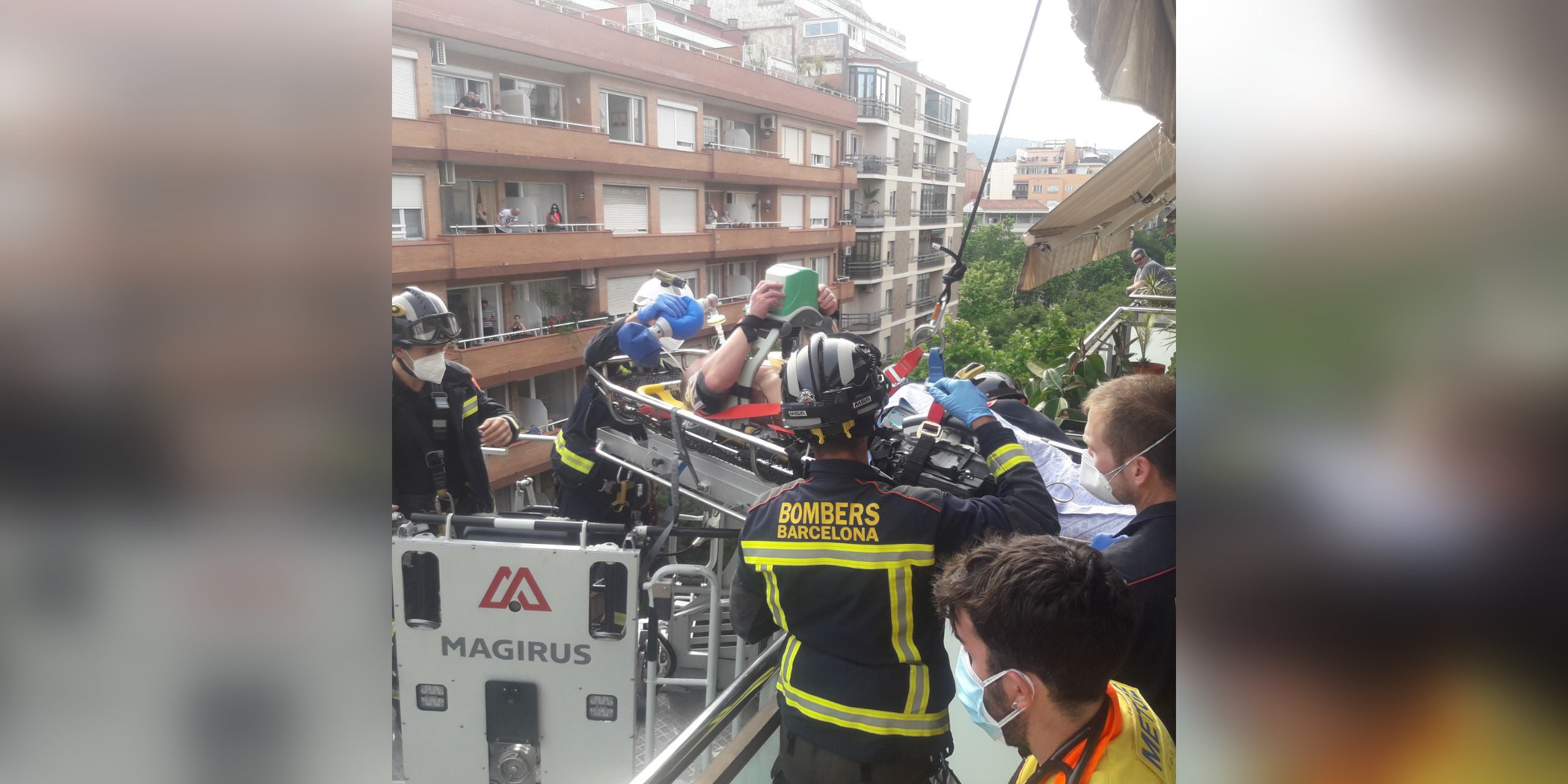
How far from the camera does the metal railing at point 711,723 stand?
2230 millimetres

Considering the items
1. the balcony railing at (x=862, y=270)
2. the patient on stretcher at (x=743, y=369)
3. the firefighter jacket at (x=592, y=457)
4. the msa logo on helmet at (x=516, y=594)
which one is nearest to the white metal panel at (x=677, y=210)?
the balcony railing at (x=862, y=270)

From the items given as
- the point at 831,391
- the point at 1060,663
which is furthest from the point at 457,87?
the point at 1060,663

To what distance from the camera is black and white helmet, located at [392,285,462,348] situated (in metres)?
3.85

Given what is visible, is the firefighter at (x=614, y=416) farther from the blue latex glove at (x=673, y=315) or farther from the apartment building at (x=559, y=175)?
the apartment building at (x=559, y=175)

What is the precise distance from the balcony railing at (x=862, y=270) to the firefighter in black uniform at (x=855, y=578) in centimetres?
3025

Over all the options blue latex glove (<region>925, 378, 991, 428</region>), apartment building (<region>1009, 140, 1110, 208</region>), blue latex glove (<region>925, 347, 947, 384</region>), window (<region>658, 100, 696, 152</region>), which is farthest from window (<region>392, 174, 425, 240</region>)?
blue latex glove (<region>925, 378, 991, 428</region>)

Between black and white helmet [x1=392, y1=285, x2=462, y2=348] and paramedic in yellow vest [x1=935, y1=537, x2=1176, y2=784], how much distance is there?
2.90 metres

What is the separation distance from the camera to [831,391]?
2396 mm

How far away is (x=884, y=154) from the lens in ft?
106

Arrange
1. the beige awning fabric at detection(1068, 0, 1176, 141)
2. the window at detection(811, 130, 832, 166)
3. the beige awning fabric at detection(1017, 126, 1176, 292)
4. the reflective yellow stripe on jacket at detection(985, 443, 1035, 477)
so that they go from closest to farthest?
the beige awning fabric at detection(1068, 0, 1176, 141) → the reflective yellow stripe on jacket at detection(985, 443, 1035, 477) → the beige awning fabric at detection(1017, 126, 1176, 292) → the window at detection(811, 130, 832, 166)

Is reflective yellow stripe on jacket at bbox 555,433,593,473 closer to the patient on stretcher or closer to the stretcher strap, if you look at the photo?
the patient on stretcher

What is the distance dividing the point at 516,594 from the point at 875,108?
30706mm
